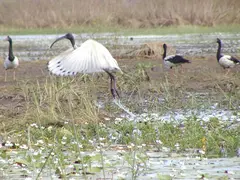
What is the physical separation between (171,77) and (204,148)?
6486 millimetres

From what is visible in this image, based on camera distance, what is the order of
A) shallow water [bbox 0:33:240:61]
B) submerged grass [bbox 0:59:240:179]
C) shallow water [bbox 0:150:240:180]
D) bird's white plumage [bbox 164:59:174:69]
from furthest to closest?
shallow water [bbox 0:33:240:61], bird's white plumage [bbox 164:59:174:69], submerged grass [bbox 0:59:240:179], shallow water [bbox 0:150:240:180]

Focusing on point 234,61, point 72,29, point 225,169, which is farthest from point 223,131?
point 72,29

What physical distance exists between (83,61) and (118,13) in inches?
762

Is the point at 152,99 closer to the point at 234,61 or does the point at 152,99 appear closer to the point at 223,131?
the point at 223,131

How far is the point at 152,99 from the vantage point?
10414 millimetres

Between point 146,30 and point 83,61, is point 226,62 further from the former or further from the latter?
point 146,30

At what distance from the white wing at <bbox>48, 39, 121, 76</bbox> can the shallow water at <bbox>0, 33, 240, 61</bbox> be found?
7.63 metres

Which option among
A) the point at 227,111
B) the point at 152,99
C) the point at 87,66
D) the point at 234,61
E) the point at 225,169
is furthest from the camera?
the point at 234,61

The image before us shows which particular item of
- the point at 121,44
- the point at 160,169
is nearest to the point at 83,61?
the point at 160,169

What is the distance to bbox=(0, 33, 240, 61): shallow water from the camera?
18.9 m

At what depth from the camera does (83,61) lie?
27.8ft

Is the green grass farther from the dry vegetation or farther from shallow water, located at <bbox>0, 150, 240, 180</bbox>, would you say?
shallow water, located at <bbox>0, 150, 240, 180</bbox>

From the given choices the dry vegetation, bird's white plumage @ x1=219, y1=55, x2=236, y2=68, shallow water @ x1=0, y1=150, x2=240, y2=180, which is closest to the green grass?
the dry vegetation

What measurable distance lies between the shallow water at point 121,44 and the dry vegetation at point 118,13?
92 centimetres
